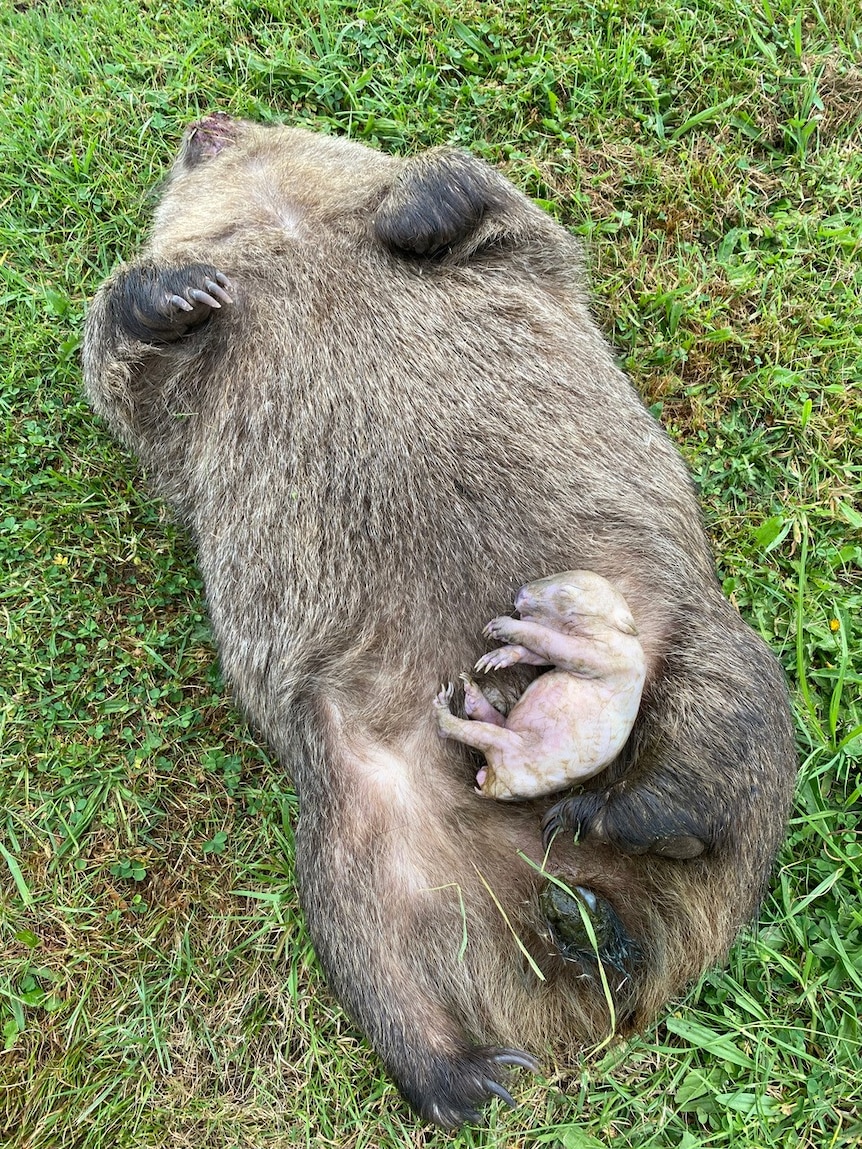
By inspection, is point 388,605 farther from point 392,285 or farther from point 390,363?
point 392,285

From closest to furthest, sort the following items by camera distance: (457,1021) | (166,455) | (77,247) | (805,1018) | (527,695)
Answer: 1. (527,695)
2. (457,1021)
3. (805,1018)
4. (166,455)
5. (77,247)

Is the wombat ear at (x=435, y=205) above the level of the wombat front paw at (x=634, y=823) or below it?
above

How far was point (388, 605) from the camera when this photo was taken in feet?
10.9

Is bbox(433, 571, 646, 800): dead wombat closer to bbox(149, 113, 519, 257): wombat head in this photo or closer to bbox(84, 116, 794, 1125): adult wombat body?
bbox(84, 116, 794, 1125): adult wombat body

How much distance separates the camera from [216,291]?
3.63 m

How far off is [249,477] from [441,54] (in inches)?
115

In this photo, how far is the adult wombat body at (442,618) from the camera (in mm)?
3205

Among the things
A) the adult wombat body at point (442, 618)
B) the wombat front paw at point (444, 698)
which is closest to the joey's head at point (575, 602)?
the adult wombat body at point (442, 618)

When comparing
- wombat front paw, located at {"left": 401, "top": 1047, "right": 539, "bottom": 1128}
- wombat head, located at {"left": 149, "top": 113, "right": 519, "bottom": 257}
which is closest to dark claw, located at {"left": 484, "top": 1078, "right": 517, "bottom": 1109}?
wombat front paw, located at {"left": 401, "top": 1047, "right": 539, "bottom": 1128}

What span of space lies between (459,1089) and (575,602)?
6.61ft

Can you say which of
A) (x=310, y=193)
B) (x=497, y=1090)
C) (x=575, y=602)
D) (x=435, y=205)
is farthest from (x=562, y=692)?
(x=310, y=193)

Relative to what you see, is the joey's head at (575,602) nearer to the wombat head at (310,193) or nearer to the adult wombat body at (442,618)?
the adult wombat body at (442,618)

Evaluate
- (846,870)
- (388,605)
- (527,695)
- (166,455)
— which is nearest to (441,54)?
(166,455)

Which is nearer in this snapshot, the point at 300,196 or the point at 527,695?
the point at 527,695
